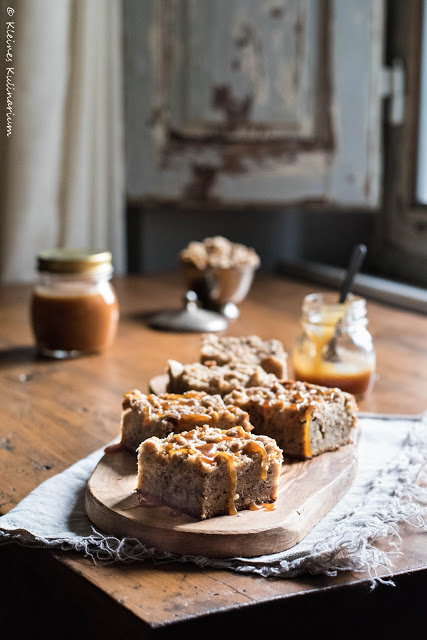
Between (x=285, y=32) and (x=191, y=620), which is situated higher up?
(x=285, y=32)

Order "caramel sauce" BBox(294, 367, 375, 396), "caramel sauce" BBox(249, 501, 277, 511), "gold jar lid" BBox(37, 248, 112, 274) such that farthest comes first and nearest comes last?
"gold jar lid" BBox(37, 248, 112, 274) < "caramel sauce" BBox(294, 367, 375, 396) < "caramel sauce" BBox(249, 501, 277, 511)

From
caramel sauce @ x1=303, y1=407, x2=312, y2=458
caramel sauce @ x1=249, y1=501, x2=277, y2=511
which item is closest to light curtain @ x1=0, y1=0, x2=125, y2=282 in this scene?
caramel sauce @ x1=303, y1=407, x2=312, y2=458

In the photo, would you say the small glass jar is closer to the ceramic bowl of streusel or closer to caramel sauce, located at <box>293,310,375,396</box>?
caramel sauce, located at <box>293,310,375,396</box>

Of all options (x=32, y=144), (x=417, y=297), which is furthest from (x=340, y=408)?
(x=32, y=144)

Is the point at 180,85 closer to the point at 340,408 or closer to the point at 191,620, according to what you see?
the point at 340,408

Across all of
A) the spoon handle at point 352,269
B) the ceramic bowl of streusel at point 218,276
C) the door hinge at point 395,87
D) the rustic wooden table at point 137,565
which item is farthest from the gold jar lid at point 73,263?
the door hinge at point 395,87

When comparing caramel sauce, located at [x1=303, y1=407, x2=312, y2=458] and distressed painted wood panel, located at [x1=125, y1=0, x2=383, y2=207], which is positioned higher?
distressed painted wood panel, located at [x1=125, y1=0, x2=383, y2=207]

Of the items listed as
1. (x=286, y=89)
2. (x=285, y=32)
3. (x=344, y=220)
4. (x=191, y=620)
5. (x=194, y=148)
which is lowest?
(x=191, y=620)
